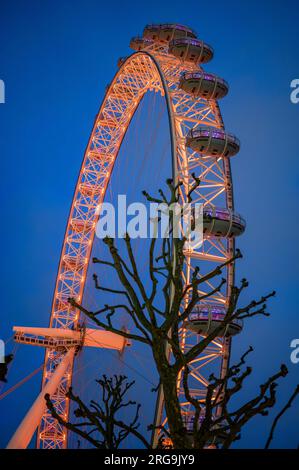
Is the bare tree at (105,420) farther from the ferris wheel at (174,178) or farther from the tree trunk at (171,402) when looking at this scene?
the ferris wheel at (174,178)

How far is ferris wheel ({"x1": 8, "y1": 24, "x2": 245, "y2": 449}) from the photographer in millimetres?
19094

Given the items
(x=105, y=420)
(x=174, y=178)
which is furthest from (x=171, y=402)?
(x=174, y=178)

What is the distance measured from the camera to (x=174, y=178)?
17188 mm

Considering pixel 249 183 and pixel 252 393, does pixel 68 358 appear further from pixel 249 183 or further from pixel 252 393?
pixel 249 183

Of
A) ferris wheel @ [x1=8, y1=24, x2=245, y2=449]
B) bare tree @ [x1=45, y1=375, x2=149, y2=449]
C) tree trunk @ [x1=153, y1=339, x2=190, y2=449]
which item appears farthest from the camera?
ferris wheel @ [x1=8, y1=24, x2=245, y2=449]

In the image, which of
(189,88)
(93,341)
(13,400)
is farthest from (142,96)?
(13,400)

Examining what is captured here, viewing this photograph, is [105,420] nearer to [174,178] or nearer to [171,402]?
[171,402]

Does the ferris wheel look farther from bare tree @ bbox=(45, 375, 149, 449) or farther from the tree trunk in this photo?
the tree trunk

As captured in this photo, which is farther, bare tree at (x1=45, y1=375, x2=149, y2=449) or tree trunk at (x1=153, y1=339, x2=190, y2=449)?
bare tree at (x1=45, y1=375, x2=149, y2=449)

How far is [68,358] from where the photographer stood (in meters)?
24.3

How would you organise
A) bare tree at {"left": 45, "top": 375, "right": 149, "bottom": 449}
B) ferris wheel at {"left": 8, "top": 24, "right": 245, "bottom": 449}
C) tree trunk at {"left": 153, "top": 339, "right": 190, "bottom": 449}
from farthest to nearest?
ferris wheel at {"left": 8, "top": 24, "right": 245, "bottom": 449}
bare tree at {"left": 45, "top": 375, "right": 149, "bottom": 449}
tree trunk at {"left": 153, "top": 339, "right": 190, "bottom": 449}

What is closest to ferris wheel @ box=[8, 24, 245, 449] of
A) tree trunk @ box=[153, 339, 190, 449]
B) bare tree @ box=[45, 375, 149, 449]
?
bare tree @ box=[45, 375, 149, 449]

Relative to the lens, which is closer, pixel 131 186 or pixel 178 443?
pixel 178 443
